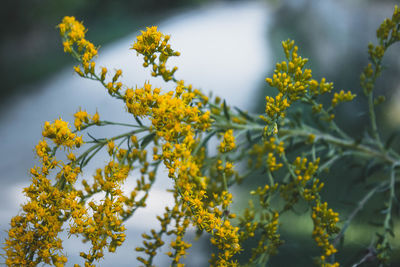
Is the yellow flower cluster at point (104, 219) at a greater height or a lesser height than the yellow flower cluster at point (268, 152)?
lesser

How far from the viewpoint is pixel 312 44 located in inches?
123

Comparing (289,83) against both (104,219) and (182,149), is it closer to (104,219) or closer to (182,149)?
(182,149)

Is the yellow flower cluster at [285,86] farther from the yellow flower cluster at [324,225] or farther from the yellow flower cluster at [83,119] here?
the yellow flower cluster at [83,119]

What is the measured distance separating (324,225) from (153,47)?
426mm

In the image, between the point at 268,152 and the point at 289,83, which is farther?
the point at 268,152

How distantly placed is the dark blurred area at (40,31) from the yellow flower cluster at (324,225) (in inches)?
109

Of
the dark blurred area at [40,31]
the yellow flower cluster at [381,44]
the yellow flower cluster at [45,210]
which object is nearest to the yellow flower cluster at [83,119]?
the yellow flower cluster at [45,210]

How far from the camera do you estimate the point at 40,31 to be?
11.6ft

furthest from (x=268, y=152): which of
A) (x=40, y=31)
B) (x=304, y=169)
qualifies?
(x=40, y=31)

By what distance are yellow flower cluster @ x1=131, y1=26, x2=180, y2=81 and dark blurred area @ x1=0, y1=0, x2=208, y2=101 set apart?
103 inches

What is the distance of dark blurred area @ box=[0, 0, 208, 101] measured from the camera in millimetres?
3217

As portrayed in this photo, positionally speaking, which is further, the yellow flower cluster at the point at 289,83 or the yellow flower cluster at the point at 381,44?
the yellow flower cluster at the point at 381,44

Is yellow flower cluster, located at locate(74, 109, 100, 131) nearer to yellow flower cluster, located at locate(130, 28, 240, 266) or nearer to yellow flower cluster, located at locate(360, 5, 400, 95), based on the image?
yellow flower cluster, located at locate(130, 28, 240, 266)

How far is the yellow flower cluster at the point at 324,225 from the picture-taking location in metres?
0.70
